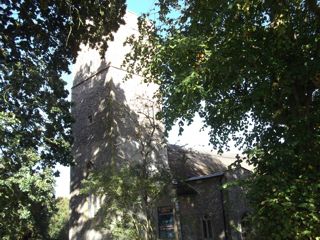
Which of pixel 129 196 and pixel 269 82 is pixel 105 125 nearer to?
pixel 129 196

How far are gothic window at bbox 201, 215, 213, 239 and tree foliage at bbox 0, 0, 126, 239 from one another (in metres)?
9.74

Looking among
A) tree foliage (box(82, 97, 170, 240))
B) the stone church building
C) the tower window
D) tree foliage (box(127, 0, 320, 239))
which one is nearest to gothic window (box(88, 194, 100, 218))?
the stone church building

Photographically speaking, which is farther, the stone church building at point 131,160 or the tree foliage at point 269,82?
the stone church building at point 131,160

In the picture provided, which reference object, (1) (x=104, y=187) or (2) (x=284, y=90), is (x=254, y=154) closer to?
(2) (x=284, y=90)

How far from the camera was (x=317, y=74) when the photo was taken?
12.0 metres

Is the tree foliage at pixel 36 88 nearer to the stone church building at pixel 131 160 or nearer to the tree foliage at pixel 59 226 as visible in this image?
the stone church building at pixel 131 160

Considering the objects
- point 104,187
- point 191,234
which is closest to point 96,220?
Answer: point 104,187

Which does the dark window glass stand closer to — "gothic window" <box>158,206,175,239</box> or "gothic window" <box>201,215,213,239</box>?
"gothic window" <box>201,215,213,239</box>

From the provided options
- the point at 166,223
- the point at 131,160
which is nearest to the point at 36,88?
the point at 131,160

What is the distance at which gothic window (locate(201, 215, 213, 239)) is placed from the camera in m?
22.8

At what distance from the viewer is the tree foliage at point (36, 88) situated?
1305 cm

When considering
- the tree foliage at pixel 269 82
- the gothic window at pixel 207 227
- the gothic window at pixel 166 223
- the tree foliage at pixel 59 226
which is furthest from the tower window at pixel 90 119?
the tree foliage at pixel 59 226

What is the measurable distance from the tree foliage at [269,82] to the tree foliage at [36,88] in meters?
2.92

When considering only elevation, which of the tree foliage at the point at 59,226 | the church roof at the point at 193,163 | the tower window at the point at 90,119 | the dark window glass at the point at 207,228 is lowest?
the dark window glass at the point at 207,228
